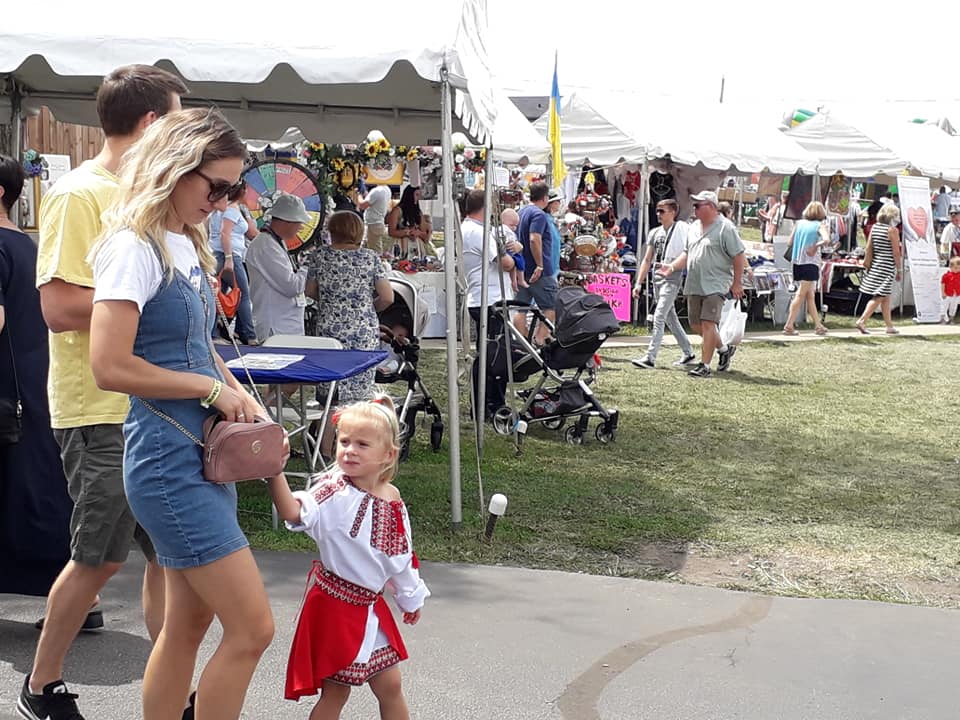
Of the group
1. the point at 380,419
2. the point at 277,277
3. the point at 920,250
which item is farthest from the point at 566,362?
the point at 920,250

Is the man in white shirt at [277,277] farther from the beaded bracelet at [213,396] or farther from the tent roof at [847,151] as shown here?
the tent roof at [847,151]

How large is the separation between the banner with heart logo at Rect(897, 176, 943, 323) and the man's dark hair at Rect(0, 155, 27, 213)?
1741 centimetres

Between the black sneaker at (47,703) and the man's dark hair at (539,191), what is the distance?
961 cm

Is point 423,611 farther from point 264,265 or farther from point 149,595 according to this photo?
point 264,265

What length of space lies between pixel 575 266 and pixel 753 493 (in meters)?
9.17

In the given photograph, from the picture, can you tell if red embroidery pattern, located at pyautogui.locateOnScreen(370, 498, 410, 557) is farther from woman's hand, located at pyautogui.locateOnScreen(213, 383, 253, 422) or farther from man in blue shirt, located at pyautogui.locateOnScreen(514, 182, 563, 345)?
man in blue shirt, located at pyautogui.locateOnScreen(514, 182, 563, 345)

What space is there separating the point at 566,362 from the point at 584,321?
1.24ft

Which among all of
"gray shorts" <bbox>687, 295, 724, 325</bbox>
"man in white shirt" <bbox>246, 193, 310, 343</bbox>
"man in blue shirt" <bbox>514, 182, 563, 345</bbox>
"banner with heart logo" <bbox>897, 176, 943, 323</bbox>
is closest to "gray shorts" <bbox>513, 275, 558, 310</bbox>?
"man in blue shirt" <bbox>514, 182, 563, 345</bbox>

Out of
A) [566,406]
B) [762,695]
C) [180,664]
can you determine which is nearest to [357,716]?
[180,664]

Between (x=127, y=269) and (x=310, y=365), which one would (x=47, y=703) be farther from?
(x=310, y=365)

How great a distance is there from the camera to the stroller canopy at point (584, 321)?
8711 mm

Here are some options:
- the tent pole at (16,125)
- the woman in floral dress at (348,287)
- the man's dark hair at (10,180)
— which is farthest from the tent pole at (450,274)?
the tent pole at (16,125)

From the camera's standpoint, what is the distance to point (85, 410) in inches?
136

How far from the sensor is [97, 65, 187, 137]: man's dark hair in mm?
3377
